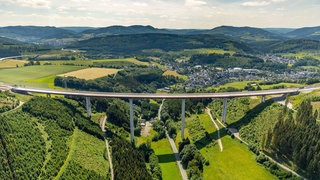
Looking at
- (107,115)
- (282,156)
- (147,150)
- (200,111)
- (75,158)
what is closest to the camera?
(75,158)

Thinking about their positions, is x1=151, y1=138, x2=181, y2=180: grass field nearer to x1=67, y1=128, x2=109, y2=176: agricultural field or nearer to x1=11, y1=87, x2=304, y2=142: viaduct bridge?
x1=11, y1=87, x2=304, y2=142: viaduct bridge

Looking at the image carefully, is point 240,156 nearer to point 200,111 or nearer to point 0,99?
point 200,111

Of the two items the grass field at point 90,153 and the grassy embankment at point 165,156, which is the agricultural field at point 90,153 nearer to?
the grass field at point 90,153

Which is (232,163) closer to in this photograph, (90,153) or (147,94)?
(147,94)

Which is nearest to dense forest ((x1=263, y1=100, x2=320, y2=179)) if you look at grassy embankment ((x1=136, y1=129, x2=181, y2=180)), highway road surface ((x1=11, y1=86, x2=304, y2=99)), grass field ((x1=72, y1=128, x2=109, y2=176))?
highway road surface ((x1=11, y1=86, x2=304, y2=99))

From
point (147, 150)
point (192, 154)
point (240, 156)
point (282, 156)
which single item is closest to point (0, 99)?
point (147, 150)

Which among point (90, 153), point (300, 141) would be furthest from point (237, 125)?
point (90, 153)
